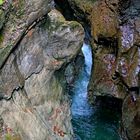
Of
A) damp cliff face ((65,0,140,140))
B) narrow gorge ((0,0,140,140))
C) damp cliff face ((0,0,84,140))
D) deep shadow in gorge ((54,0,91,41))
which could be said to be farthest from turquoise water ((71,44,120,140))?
deep shadow in gorge ((54,0,91,41))

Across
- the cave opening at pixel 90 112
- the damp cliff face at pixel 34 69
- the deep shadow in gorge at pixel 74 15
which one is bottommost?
the cave opening at pixel 90 112

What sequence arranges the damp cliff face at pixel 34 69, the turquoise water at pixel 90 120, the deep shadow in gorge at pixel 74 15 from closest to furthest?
1. the damp cliff face at pixel 34 69
2. the turquoise water at pixel 90 120
3. the deep shadow in gorge at pixel 74 15

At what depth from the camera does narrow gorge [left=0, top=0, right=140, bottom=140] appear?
34.0ft

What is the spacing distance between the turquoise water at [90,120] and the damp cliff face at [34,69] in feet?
6.78

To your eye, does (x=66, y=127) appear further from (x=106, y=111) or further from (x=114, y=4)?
(x=114, y=4)

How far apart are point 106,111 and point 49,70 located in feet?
16.3

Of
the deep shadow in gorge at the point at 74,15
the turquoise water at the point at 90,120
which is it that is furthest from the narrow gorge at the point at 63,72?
the deep shadow in gorge at the point at 74,15

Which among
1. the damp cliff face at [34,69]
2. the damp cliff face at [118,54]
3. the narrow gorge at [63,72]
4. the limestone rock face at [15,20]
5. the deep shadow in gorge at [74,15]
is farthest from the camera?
the deep shadow in gorge at [74,15]

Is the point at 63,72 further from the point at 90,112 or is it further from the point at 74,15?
the point at 74,15

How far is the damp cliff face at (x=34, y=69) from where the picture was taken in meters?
10.2

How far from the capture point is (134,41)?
1391 centimetres

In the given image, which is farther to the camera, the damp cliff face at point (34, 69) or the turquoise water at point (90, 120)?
the turquoise water at point (90, 120)

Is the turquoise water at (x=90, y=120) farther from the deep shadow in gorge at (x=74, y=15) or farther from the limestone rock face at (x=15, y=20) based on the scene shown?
the limestone rock face at (x=15, y=20)

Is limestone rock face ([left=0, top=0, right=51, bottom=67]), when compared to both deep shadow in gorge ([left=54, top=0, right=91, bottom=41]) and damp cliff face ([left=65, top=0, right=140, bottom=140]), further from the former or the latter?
deep shadow in gorge ([left=54, top=0, right=91, bottom=41])
